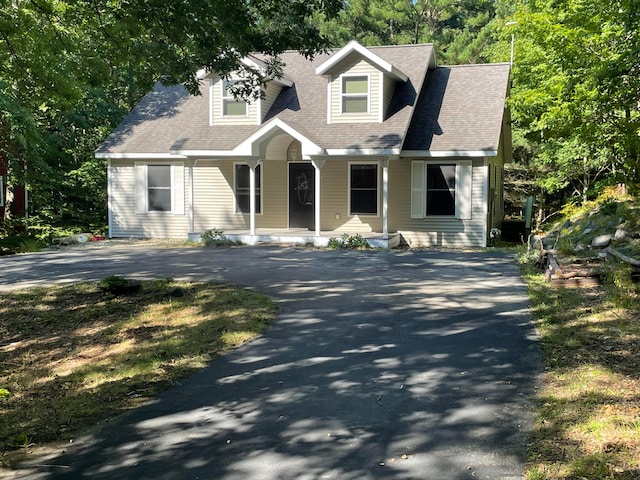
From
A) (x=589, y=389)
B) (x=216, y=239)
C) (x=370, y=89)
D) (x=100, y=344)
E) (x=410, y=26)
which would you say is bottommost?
(x=100, y=344)

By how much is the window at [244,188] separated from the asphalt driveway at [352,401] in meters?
9.86

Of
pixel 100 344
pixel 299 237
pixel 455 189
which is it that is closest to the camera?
pixel 100 344

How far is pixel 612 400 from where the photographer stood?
5098 mm

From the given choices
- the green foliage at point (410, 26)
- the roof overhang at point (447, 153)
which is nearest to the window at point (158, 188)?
→ the roof overhang at point (447, 153)

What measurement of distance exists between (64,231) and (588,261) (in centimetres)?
1665

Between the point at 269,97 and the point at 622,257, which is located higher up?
the point at 269,97

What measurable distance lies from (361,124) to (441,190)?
2.93m

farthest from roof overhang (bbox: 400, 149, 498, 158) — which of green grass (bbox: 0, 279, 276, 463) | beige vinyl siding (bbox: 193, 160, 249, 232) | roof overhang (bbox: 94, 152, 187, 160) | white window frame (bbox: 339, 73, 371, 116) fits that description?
green grass (bbox: 0, 279, 276, 463)

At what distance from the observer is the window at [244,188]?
20.0 metres

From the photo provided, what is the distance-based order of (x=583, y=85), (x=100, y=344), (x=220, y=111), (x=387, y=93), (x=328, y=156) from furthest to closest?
(x=220, y=111)
(x=387, y=93)
(x=328, y=156)
(x=583, y=85)
(x=100, y=344)

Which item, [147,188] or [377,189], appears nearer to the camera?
[377,189]

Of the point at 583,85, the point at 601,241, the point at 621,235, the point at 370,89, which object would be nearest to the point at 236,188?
the point at 370,89

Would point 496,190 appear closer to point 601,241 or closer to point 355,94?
point 355,94

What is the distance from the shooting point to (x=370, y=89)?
18.3m
